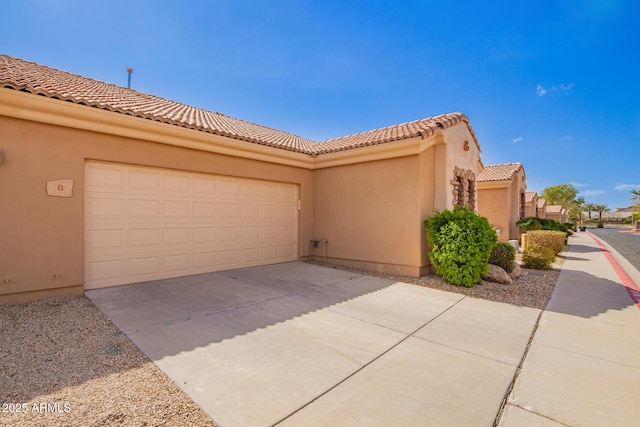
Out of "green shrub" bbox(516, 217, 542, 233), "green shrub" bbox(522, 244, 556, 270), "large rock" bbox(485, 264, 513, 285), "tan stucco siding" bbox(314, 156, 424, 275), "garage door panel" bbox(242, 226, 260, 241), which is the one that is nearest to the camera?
"large rock" bbox(485, 264, 513, 285)

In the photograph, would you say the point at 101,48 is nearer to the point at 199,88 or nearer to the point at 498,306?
the point at 199,88

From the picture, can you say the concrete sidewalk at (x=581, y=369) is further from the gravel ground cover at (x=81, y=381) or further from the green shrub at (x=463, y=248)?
the gravel ground cover at (x=81, y=381)

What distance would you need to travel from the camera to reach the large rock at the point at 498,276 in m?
7.69

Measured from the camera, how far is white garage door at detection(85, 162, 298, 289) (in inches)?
251

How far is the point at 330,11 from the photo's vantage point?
971 centimetres

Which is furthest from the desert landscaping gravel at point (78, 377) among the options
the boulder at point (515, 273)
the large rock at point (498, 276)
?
the boulder at point (515, 273)

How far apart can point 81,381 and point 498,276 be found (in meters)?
8.77

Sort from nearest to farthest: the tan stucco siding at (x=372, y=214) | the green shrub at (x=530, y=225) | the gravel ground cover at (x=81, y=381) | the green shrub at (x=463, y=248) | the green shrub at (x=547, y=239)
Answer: the gravel ground cover at (x=81, y=381) < the green shrub at (x=463, y=248) < the tan stucco siding at (x=372, y=214) < the green shrub at (x=547, y=239) < the green shrub at (x=530, y=225)

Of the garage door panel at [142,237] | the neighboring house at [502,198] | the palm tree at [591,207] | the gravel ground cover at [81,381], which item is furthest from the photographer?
the palm tree at [591,207]

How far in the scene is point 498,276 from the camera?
7.73 meters

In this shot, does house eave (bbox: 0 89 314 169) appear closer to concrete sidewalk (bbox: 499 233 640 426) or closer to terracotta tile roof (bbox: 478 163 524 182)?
concrete sidewalk (bbox: 499 233 640 426)

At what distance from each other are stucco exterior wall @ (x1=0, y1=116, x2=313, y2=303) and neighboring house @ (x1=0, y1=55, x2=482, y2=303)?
2 centimetres

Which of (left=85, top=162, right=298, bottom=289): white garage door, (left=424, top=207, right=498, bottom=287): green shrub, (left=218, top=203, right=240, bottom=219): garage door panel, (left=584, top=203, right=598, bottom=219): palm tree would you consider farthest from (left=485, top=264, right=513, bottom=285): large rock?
(left=584, top=203, right=598, bottom=219): palm tree

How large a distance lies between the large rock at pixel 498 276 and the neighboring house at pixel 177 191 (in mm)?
1854
